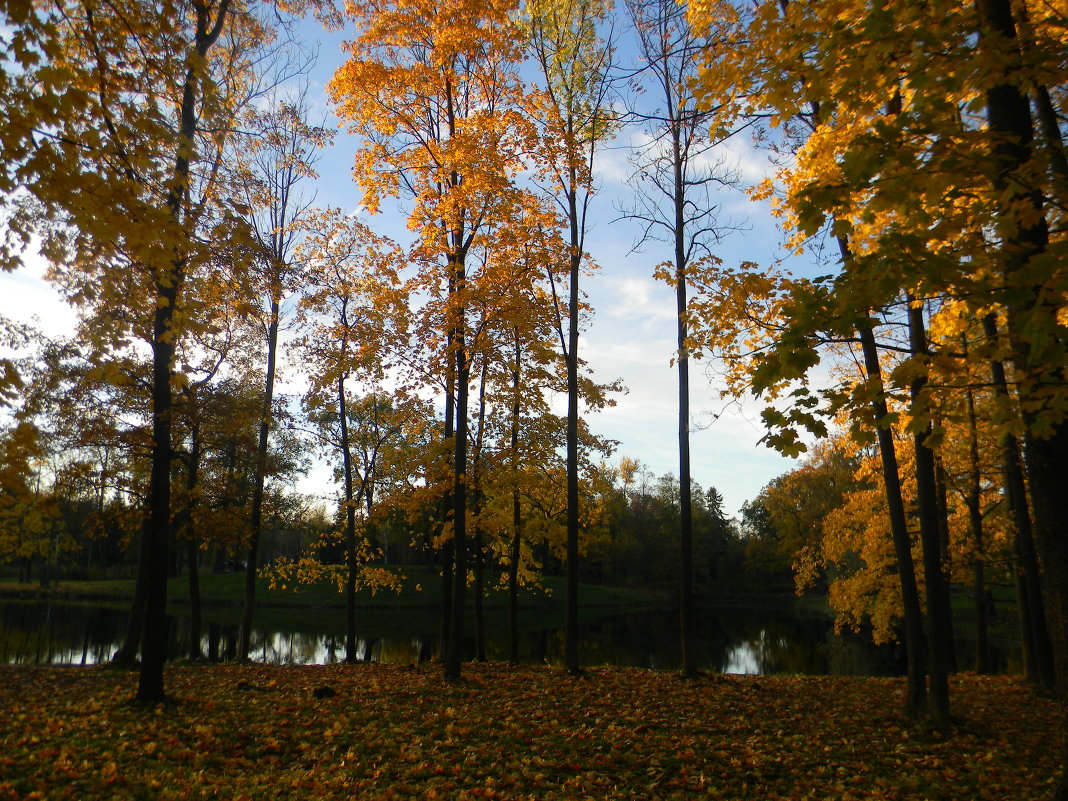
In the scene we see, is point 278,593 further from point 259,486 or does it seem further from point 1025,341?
point 1025,341

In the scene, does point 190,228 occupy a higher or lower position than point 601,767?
higher

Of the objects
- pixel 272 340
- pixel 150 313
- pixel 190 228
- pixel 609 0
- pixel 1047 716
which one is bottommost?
pixel 1047 716

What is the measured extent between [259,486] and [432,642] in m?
13.5

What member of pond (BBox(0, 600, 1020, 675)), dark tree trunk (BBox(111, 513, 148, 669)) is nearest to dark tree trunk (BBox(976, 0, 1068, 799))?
dark tree trunk (BBox(111, 513, 148, 669))

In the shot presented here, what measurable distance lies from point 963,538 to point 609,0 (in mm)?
15231

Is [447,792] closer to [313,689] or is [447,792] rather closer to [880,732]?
[313,689]

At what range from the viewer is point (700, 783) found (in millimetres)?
5297

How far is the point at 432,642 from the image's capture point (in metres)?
26.4

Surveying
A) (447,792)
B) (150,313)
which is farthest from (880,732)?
(150,313)

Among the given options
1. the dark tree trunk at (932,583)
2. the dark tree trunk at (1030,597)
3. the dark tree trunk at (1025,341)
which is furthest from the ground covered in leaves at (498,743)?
the dark tree trunk at (1025,341)

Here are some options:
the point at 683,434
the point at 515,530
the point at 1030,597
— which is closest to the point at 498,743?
the point at 683,434

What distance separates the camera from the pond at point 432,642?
66.6 ft

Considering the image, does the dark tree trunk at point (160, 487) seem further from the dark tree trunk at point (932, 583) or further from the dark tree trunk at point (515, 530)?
the dark tree trunk at point (932, 583)

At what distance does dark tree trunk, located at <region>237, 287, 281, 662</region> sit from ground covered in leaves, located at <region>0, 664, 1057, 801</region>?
19.6ft
